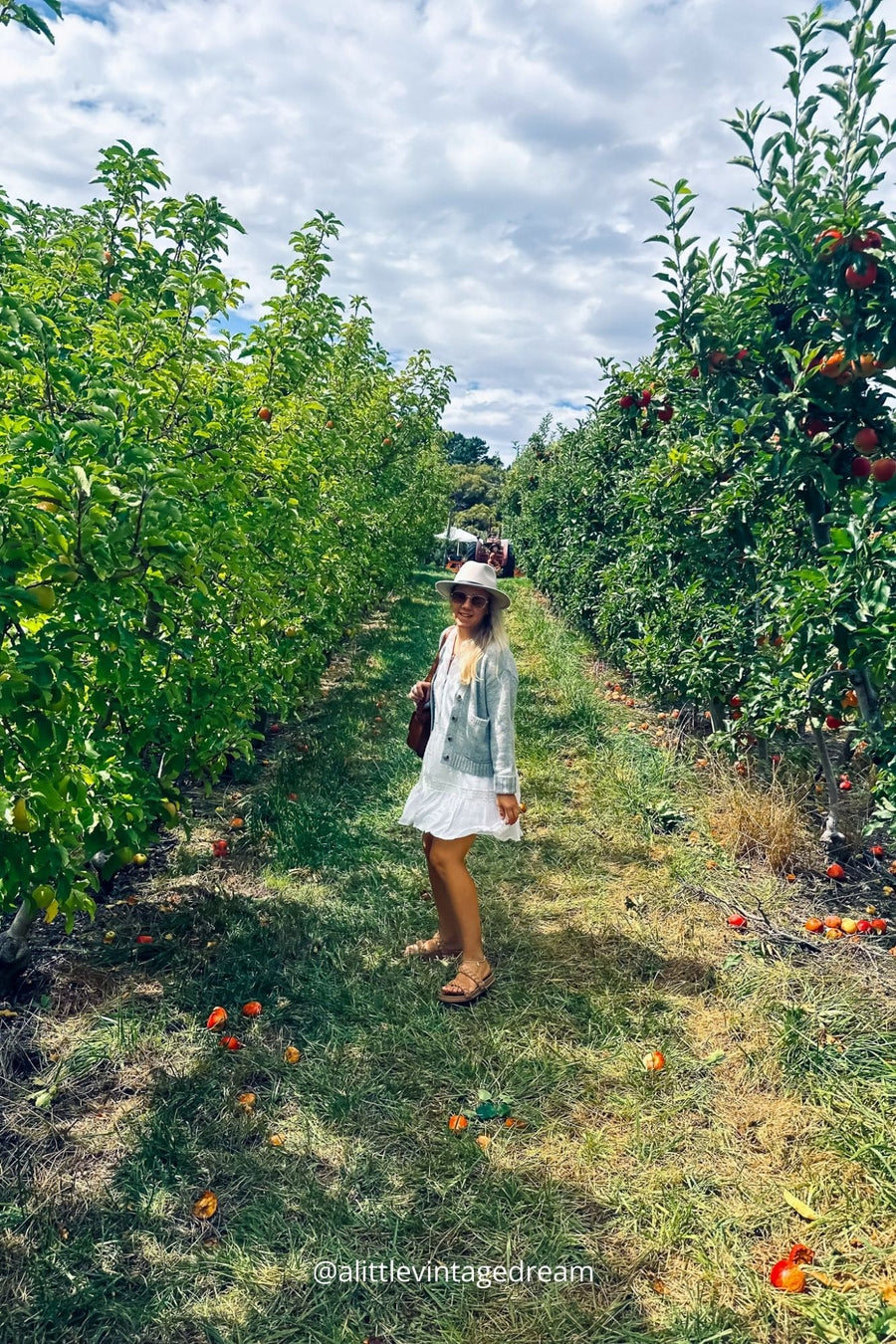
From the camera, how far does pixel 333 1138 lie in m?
2.33

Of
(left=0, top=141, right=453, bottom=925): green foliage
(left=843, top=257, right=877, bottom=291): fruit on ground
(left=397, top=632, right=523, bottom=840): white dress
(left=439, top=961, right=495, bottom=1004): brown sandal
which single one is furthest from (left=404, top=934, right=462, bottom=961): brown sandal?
(left=843, top=257, right=877, bottom=291): fruit on ground

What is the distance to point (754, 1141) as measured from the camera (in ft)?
7.57

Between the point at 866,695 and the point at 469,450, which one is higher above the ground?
the point at 469,450

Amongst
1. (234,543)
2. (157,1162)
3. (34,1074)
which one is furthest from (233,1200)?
(234,543)

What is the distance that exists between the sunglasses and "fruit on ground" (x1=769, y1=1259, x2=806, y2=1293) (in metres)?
2.19

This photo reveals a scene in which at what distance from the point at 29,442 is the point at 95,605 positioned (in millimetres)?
407

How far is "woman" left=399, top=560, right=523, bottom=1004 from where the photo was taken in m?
2.82

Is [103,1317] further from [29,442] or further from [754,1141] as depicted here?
[29,442]

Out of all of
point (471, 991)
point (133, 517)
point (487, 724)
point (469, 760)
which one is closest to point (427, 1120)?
point (471, 991)

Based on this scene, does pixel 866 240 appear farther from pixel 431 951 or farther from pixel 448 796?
pixel 431 951

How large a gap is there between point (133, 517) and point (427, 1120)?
6.84 feet

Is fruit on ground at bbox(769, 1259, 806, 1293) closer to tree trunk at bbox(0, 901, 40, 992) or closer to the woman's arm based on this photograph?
the woman's arm

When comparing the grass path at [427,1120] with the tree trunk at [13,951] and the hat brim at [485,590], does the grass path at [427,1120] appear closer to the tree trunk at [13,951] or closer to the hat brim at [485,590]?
the tree trunk at [13,951]

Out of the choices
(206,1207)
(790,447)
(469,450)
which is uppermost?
(469,450)
